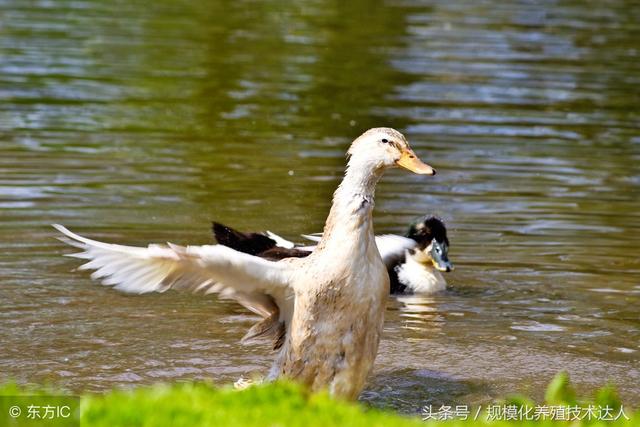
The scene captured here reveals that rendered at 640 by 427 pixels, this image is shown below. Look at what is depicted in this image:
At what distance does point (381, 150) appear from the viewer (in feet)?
23.7

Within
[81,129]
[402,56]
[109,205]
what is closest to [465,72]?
[402,56]

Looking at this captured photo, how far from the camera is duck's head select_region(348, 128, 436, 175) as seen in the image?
7.20m

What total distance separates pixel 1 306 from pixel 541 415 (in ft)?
15.5

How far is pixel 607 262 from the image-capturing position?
11367mm

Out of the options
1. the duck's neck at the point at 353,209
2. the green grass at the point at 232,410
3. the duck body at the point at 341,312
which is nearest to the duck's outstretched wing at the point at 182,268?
the duck body at the point at 341,312

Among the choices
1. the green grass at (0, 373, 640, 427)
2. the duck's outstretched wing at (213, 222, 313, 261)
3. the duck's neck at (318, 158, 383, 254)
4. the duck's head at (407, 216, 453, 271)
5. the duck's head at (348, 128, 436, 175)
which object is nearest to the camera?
the green grass at (0, 373, 640, 427)

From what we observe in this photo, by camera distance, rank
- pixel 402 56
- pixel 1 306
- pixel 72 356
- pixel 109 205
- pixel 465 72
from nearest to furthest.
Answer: pixel 72 356, pixel 1 306, pixel 109 205, pixel 465 72, pixel 402 56

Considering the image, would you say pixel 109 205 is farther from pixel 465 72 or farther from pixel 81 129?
pixel 465 72

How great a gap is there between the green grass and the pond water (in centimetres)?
250

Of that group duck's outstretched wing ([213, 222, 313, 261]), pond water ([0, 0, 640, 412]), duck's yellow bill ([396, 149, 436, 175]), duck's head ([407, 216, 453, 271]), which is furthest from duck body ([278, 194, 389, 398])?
duck's head ([407, 216, 453, 271])

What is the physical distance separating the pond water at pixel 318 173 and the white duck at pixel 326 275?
37.4 inches

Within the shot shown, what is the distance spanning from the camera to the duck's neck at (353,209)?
7.02 meters

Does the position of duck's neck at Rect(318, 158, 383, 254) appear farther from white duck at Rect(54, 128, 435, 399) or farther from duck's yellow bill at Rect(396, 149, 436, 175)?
duck's yellow bill at Rect(396, 149, 436, 175)

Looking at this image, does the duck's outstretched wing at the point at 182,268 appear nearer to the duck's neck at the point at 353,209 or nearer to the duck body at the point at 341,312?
the duck body at the point at 341,312
